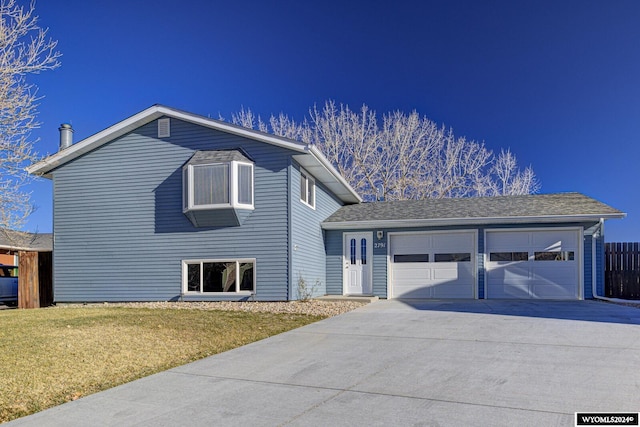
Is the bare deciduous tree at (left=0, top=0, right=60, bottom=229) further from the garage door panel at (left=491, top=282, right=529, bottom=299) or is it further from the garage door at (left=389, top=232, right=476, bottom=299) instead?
the garage door panel at (left=491, top=282, right=529, bottom=299)

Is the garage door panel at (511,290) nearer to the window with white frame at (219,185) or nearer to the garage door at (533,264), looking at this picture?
the garage door at (533,264)

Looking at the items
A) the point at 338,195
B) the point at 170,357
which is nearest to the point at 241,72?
the point at 338,195

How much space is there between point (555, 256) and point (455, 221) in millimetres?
3087

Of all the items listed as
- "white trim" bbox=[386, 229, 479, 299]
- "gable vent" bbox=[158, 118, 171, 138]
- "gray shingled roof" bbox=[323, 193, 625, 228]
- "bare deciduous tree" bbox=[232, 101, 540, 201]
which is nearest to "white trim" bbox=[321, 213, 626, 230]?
"gray shingled roof" bbox=[323, 193, 625, 228]

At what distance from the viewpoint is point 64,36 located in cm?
1027

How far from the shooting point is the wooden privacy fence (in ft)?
46.4

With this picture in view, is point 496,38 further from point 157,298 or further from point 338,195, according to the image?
point 157,298

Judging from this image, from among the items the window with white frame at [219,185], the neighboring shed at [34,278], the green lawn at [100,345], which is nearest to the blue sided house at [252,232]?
the window with white frame at [219,185]

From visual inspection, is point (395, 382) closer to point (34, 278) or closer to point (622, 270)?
point (622, 270)

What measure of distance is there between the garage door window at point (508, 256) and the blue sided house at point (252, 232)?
30 mm

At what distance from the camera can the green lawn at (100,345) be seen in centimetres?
481

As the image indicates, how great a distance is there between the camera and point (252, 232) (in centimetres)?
1270

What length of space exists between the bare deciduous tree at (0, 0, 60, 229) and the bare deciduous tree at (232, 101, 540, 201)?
20395 mm

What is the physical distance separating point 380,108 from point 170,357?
2327 centimetres
